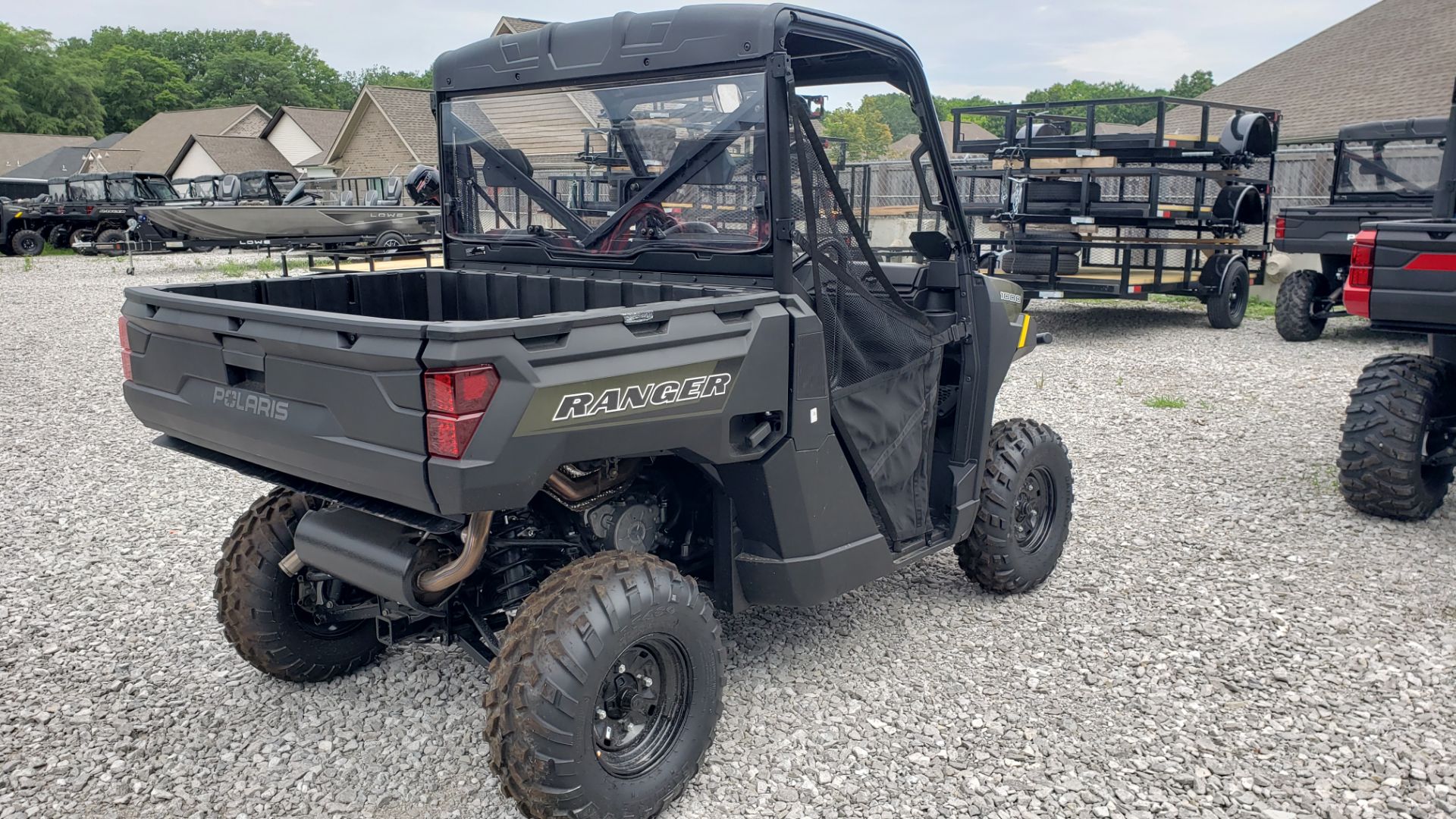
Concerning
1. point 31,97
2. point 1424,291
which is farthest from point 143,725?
point 31,97

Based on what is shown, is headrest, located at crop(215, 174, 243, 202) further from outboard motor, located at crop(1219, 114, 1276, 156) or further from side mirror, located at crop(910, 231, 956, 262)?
side mirror, located at crop(910, 231, 956, 262)

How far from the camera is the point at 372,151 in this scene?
38.8 metres

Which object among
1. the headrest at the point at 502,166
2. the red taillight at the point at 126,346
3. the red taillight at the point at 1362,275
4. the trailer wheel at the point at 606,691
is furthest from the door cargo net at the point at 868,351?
the red taillight at the point at 1362,275

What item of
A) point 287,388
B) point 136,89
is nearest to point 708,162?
point 287,388

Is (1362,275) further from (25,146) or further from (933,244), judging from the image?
(25,146)

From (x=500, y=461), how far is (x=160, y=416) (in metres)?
1.42

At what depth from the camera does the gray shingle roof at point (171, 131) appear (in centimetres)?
5178

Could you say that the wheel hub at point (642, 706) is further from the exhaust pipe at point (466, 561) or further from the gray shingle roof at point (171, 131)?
the gray shingle roof at point (171, 131)

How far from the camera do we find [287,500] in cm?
364

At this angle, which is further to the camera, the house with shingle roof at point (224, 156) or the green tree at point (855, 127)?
the house with shingle roof at point (224, 156)

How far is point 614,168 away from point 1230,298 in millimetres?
10888

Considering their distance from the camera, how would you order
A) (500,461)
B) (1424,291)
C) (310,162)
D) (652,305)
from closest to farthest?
1. (500,461)
2. (652,305)
3. (1424,291)
4. (310,162)

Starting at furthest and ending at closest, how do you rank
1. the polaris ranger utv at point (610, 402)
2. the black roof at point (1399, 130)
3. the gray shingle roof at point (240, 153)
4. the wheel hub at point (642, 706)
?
1. the gray shingle roof at point (240, 153)
2. the black roof at point (1399, 130)
3. the wheel hub at point (642, 706)
4. the polaris ranger utv at point (610, 402)

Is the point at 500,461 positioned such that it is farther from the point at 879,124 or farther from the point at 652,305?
the point at 879,124
